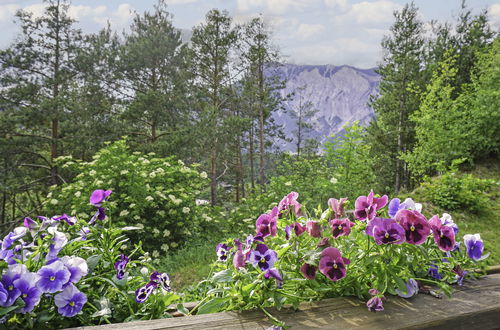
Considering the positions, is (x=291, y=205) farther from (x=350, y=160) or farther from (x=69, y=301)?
(x=350, y=160)

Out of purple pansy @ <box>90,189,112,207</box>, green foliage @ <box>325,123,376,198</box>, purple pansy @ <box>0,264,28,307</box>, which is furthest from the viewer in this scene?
green foliage @ <box>325,123,376,198</box>

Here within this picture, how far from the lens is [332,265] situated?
848 mm

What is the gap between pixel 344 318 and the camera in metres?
0.81

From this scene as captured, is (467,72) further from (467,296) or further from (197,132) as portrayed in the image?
(467,296)

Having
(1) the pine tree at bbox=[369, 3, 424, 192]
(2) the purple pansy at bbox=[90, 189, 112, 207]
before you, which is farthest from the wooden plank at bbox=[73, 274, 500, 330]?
(1) the pine tree at bbox=[369, 3, 424, 192]

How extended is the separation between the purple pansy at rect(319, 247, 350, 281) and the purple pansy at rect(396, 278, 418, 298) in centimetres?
18

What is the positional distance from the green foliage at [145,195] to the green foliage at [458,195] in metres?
3.65

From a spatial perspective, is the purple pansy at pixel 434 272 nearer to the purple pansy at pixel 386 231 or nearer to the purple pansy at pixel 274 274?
the purple pansy at pixel 386 231

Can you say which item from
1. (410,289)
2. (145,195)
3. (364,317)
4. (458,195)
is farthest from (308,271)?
(458,195)

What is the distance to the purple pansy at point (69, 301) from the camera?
2.42 ft

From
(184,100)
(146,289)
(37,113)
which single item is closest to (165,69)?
(184,100)

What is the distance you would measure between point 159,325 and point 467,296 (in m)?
0.85

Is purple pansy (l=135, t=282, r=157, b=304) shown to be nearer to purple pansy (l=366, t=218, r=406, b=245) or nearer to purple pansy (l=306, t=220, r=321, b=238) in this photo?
purple pansy (l=306, t=220, r=321, b=238)

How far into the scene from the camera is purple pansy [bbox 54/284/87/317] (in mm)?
739
